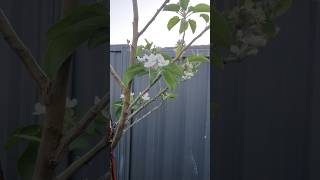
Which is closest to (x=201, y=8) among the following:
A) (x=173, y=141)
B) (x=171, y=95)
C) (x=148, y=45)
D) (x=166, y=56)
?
(x=166, y=56)

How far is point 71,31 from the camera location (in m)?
0.39

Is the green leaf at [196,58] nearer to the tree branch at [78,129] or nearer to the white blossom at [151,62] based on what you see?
the white blossom at [151,62]

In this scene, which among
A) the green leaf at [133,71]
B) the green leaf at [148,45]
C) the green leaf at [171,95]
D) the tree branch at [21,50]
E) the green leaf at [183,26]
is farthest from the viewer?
the green leaf at [171,95]

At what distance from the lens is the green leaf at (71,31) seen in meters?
0.38

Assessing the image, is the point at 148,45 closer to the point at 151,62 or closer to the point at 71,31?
the point at 151,62

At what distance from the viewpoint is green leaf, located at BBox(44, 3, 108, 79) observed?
381 millimetres
